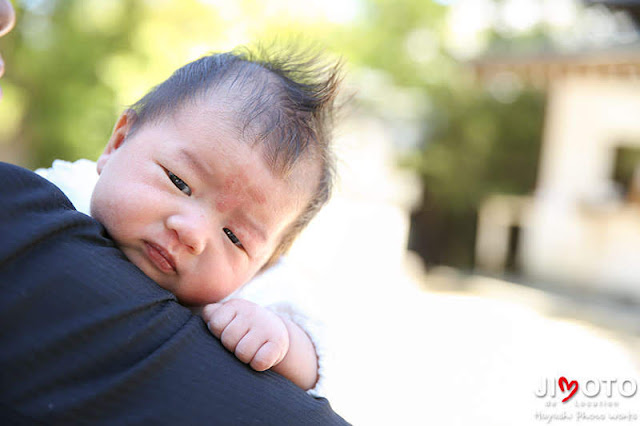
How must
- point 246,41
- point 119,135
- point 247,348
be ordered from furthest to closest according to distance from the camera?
point 246,41
point 119,135
point 247,348

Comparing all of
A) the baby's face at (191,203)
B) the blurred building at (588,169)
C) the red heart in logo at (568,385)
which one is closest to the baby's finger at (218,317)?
the baby's face at (191,203)

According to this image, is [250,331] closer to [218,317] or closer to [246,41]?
[218,317]

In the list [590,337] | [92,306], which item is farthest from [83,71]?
[92,306]

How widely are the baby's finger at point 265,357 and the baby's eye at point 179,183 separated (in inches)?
14.5

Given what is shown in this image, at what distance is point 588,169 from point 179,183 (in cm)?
939

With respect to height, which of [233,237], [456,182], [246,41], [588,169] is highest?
[588,169]

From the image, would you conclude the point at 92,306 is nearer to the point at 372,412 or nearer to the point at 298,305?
the point at 298,305

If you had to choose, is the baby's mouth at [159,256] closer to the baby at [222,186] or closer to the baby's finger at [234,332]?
the baby at [222,186]

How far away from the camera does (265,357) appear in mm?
1095

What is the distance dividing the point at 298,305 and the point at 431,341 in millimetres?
4300

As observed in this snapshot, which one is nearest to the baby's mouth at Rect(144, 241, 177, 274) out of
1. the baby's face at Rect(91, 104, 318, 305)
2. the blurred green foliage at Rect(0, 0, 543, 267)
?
the baby's face at Rect(91, 104, 318, 305)

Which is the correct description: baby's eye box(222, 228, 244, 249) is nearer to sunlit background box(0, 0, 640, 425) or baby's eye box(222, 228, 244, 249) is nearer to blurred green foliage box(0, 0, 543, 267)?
sunlit background box(0, 0, 640, 425)

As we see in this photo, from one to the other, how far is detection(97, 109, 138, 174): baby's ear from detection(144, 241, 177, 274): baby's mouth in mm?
351

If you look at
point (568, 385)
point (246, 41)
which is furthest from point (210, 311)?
point (246, 41)
